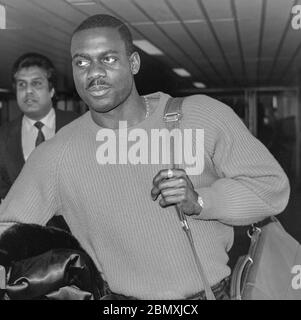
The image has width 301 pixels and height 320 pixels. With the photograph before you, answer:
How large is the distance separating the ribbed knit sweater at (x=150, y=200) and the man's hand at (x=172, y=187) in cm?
5

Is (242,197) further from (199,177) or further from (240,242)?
(240,242)

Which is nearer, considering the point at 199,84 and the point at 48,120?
the point at 48,120

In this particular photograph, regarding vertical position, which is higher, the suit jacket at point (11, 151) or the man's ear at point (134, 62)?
the man's ear at point (134, 62)

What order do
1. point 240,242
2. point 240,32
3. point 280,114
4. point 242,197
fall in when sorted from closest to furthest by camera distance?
point 242,197
point 240,242
point 240,32
point 280,114

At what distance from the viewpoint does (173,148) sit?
0.84 metres

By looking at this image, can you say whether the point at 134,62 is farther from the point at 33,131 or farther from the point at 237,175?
the point at 33,131

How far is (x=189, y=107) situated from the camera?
2.73 feet

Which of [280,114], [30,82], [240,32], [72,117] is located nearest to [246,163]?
[72,117]

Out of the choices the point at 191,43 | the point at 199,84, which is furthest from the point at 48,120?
the point at 199,84

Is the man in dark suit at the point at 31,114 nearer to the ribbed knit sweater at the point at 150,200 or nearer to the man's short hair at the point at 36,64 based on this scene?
the man's short hair at the point at 36,64

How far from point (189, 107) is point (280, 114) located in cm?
720

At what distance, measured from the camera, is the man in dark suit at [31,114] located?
5.25 ft

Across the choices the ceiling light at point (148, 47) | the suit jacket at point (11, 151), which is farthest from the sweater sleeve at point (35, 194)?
the ceiling light at point (148, 47)

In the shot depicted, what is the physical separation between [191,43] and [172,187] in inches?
121
